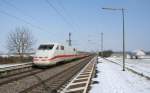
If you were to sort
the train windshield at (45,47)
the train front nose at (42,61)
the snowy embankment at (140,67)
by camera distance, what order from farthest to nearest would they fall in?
the train windshield at (45,47), the train front nose at (42,61), the snowy embankment at (140,67)

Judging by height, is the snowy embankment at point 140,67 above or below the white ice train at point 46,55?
below

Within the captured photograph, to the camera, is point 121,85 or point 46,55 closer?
point 121,85

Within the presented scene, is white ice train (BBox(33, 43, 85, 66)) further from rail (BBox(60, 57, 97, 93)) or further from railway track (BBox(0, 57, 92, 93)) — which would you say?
rail (BBox(60, 57, 97, 93))

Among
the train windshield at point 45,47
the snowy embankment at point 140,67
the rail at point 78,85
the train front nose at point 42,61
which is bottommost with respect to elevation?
the rail at point 78,85

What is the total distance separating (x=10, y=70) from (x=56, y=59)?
8.67 m

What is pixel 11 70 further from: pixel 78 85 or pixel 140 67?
pixel 140 67

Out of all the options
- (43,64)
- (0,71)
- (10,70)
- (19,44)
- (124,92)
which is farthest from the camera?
(19,44)

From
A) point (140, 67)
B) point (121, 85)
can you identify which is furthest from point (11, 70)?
point (140, 67)

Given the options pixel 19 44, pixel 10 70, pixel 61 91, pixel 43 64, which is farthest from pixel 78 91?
pixel 19 44

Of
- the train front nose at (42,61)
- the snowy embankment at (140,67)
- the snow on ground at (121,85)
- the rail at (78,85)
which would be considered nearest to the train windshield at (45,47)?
the train front nose at (42,61)

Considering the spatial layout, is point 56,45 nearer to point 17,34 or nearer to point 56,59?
point 56,59

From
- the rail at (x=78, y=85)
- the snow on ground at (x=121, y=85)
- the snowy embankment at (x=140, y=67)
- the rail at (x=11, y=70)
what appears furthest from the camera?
the snowy embankment at (x=140, y=67)

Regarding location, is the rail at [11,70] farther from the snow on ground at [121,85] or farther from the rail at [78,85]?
the snow on ground at [121,85]

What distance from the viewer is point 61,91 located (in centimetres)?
1319
